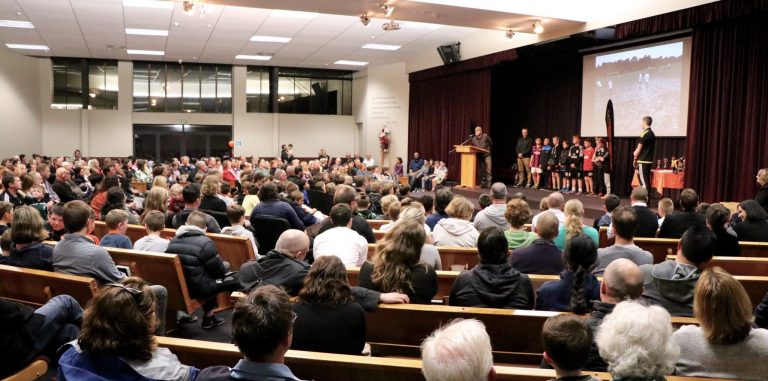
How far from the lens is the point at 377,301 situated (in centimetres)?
279

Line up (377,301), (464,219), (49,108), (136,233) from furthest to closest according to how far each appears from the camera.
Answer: (49,108) → (136,233) → (464,219) → (377,301)

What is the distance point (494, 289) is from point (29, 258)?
2.68m

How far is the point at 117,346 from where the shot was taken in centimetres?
189

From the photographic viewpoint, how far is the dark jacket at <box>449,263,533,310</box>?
3.03 m

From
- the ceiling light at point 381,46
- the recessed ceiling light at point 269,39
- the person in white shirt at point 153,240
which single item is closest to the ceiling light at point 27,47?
the recessed ceiling light at point 269,39

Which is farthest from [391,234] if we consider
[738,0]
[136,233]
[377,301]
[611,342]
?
[738,0]

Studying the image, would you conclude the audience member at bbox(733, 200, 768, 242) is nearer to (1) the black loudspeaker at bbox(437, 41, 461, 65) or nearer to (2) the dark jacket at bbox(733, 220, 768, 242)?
(2) the dark jacket at bbox(733, 220, 768, 242)

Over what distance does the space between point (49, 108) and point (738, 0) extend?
19.3 meters

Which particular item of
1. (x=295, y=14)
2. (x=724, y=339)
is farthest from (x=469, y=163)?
(x=724, y=339)

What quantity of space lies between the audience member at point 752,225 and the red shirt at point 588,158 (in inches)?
272

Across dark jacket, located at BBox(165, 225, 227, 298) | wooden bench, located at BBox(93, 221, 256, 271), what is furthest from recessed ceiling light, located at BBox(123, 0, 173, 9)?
dark jacket, located at BBox(165, 225, 227, 298)

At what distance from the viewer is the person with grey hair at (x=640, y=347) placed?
181 cm

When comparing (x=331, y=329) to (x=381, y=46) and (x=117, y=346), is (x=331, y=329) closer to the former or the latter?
(x=117, y=346)

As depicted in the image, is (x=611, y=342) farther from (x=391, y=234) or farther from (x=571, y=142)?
(x=571, y=142)
